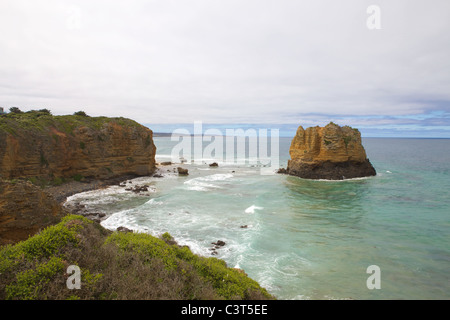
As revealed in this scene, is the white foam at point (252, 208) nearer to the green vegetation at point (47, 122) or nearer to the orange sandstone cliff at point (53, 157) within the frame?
the orange sandstone cliff at point (53, 157)

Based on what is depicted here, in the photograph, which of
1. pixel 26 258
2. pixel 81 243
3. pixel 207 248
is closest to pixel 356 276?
pixel 207 248

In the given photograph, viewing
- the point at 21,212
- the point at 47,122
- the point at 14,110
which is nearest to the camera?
the point at 21,212

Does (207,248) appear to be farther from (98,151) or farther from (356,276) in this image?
(98,151)

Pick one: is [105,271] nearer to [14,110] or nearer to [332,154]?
[332,154]

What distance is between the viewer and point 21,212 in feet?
35.3

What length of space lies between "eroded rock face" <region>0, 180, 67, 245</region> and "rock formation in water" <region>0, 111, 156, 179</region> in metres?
17.3

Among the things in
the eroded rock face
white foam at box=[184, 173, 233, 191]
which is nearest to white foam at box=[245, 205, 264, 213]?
white foam at box=[184, 173, 233, 191]

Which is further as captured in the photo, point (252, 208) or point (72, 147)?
point (72, 147)

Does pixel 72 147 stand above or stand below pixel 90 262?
above

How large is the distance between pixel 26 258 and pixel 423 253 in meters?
21.4

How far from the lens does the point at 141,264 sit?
7199 mm

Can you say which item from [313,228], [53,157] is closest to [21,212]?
[313,228]

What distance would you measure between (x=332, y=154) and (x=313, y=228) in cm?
2731

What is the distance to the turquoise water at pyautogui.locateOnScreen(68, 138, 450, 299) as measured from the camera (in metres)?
13.1
